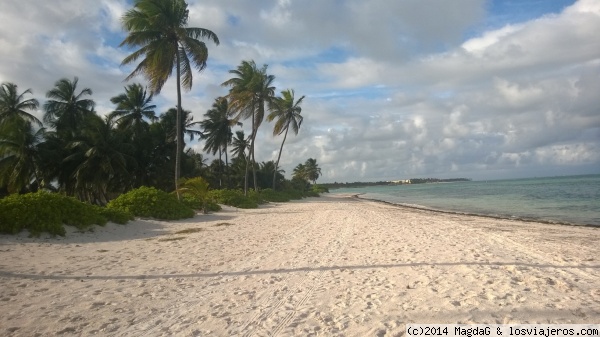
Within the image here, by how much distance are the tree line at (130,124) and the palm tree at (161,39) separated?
48 mm

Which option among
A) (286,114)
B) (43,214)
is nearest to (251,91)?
(286,114)

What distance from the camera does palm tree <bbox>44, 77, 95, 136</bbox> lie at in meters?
28.9

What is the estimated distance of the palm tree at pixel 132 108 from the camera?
100.0ft

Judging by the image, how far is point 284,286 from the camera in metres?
5.18

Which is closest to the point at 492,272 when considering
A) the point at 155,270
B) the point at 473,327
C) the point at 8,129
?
the point at 473,327

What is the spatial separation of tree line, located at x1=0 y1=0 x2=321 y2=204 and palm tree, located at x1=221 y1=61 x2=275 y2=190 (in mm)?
85

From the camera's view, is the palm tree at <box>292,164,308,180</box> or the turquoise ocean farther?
the palm tree at <box>292,164,308,180</box>

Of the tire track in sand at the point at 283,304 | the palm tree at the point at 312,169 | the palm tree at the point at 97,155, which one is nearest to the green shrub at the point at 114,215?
the tire track in sand at the point at 283,304

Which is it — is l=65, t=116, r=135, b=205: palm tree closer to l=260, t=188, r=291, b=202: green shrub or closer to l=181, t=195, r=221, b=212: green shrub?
l=181, t=195, r=221, b=212: green shrub

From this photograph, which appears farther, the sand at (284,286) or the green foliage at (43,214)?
the green foliage at (43,214)

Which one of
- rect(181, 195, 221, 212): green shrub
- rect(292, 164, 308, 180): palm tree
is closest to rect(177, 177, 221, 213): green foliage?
rect(181, 195, 221, 212): green shrub

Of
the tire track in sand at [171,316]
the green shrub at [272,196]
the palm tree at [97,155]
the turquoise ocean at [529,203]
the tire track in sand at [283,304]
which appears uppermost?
the palm tree at [97,155]

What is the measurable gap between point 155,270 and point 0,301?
7.01ft

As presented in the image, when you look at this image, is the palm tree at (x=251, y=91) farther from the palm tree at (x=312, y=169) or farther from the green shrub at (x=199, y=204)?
the palm tree at (x=312, y=169)
